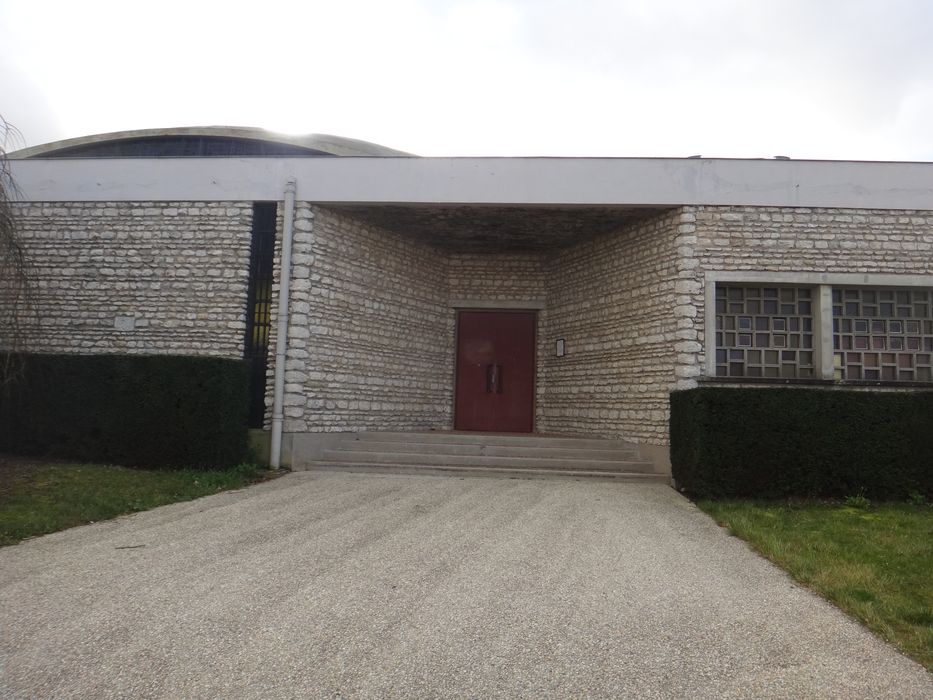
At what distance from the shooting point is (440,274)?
12078 millimetres

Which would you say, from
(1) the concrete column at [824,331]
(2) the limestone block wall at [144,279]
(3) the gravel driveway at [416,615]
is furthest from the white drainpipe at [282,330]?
(1) the concrete column at [824,331]

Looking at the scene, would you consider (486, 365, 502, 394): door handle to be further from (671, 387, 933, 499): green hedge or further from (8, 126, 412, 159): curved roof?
(8, 126, 412, 159): curved roof

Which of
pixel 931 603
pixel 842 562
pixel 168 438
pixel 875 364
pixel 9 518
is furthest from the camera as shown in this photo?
pixel 875 364

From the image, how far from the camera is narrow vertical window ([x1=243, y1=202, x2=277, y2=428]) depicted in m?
9.68

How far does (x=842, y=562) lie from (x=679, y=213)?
5.58m

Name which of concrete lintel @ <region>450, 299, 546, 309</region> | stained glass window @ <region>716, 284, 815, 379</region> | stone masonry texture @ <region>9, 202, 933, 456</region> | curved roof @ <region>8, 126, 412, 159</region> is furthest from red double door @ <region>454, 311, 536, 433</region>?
curved roof @ <region>8, 126, 412, 159</region>

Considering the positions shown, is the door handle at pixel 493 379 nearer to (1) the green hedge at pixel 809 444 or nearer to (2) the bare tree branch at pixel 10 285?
(1) the green hedge at pixel 809 444

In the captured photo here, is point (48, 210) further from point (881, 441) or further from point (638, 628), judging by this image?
point (881, 441)

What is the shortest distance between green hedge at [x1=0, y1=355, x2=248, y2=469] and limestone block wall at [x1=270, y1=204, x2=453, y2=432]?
1.19m

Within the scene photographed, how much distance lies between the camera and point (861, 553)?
5375 mm

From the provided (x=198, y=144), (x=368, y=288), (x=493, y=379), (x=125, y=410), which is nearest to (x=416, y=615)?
(x=125, y=410)

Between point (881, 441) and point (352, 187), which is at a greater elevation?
point (352, 187)

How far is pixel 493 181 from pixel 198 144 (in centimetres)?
966

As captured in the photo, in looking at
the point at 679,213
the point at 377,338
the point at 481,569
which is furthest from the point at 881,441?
the point at 377,338
